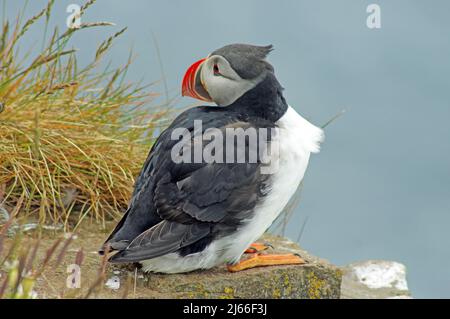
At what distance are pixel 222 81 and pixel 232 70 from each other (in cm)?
11

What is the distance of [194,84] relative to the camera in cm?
523

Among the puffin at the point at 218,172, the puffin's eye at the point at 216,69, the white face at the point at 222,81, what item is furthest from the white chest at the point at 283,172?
the puffin's eye at the point at 216,69

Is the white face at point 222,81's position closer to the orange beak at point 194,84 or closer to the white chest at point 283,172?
the orange beak at point 194,84

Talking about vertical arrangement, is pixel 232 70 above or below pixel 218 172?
above

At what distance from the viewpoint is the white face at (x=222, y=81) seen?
4.98 meters

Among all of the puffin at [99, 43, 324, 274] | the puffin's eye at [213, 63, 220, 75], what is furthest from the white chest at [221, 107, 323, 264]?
the puffin's eye at [213, 63, 220, 75]

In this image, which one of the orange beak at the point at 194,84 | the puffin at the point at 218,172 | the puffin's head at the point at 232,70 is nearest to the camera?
the puffin at the point at 218,172

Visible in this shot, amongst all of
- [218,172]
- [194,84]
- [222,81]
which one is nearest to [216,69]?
[222,81]

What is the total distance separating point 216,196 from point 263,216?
38cm

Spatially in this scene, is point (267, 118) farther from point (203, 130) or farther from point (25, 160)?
point (25, 160)

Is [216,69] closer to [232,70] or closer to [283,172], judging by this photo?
[232,70]

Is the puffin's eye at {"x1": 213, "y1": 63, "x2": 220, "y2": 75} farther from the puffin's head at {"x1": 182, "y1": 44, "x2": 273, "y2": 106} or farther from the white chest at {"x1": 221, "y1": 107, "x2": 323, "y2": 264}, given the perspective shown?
the white chest at {"x1": 221, "y1": 107, "x2": 323, "y2": 264}

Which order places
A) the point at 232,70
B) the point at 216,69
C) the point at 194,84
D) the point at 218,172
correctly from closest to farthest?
1. the point at 218,172
2. the point at 232,70
3. the point at 216,69
4. the point at 194,84

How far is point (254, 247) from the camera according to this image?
19.0 ft
